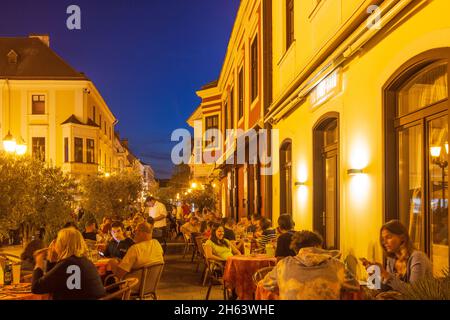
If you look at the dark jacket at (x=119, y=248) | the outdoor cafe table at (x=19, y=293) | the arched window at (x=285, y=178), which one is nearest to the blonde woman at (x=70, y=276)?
the outdoor cafe table at (x=19, y=293)

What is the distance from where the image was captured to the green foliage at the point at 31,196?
8.06 meters

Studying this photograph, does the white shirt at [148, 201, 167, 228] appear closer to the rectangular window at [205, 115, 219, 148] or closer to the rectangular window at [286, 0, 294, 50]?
the rectangular window at [286, 0, 294, 50]

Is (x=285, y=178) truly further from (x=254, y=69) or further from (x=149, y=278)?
(x=149, y=278)

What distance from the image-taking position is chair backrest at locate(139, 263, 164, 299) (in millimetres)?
6824

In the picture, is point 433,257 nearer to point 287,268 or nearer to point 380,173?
point 380,173

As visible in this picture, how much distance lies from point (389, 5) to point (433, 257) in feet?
9.10

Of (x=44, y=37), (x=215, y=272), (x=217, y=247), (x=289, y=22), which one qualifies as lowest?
(x=215, y=272)

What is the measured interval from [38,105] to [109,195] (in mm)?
19337

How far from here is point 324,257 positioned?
13.6 ft

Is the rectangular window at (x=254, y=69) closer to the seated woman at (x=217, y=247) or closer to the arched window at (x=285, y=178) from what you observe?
the arched window at (x=285, y=178)

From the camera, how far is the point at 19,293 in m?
5.11

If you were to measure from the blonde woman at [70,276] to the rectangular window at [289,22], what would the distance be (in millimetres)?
8791

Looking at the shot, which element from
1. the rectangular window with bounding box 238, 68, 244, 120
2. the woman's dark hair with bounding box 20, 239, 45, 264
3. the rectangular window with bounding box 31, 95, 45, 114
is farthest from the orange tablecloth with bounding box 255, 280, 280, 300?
the rectangular window with bounding box 31, 95, 45, 114

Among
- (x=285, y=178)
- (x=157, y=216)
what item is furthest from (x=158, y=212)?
(x=285, y=178)
